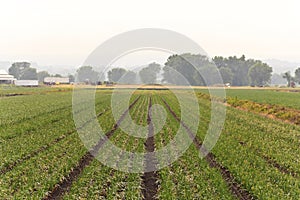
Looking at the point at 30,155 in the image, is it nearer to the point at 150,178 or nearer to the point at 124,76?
the point at 150,178

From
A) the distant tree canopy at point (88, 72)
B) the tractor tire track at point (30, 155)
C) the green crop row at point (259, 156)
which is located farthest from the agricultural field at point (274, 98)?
the tractor tire track at point (30, 155)

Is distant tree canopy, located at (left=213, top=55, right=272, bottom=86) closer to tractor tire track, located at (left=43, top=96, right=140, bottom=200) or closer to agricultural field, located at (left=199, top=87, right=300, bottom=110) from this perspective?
agricultural field, located at (left=199, top=87, right=300, bottom=110)

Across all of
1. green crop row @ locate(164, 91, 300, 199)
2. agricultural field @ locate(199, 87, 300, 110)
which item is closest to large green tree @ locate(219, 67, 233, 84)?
agricultural field @ locate(199, 87, 300, 110)

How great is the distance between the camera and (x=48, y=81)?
153875mm

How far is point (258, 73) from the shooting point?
531ft

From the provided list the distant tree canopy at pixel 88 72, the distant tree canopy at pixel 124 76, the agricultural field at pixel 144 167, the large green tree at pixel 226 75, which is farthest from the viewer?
the large green tree at pixel 226 75

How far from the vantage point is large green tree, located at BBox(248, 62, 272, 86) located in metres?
162

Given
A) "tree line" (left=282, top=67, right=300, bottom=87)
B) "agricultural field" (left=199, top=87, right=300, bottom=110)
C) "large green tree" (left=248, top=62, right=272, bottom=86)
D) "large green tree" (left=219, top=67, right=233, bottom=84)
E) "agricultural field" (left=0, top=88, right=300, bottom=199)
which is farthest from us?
"tree line" (left=282, top=67, right=300, bottom=87)

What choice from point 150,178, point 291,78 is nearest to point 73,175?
point 150,178

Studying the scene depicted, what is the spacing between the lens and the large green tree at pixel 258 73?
162 meters

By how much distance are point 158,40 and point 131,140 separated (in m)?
5.89

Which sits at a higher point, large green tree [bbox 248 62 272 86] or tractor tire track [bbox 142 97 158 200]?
large green tree [bbox 248 62 272 86]

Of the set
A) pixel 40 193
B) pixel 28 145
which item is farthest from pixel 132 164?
pixel 28 145

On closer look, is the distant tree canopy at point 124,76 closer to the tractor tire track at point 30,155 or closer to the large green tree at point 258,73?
the tractor tire track at point 30,155
